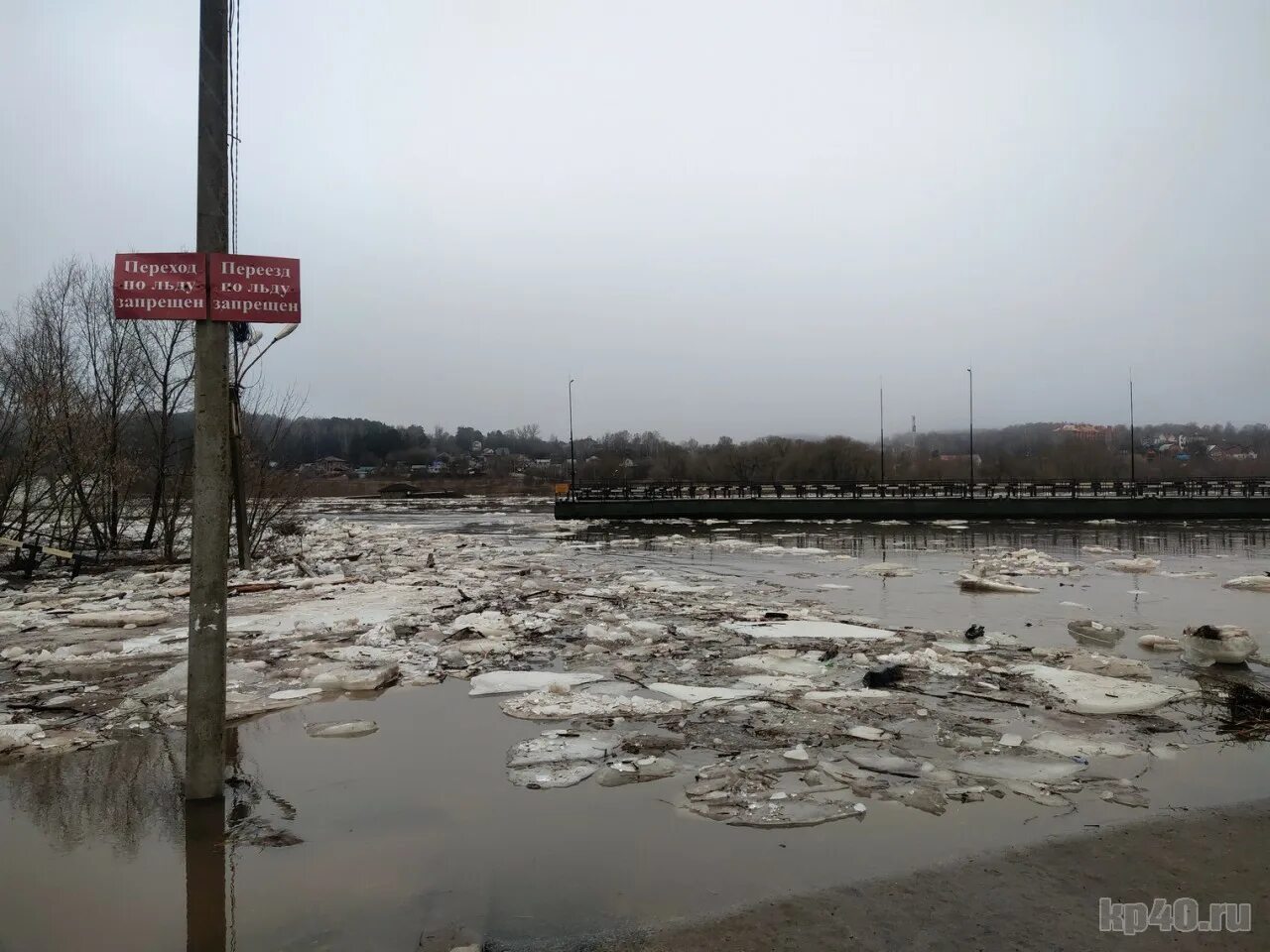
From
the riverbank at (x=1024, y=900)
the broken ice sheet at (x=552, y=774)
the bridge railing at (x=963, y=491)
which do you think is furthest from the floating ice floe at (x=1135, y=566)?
the bridge railing at (x=963, y=491)

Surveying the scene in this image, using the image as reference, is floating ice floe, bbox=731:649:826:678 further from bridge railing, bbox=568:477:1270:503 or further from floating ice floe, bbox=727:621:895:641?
bridge railing, bbox=568:477:1270:503

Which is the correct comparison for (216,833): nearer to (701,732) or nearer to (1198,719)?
(701,732)

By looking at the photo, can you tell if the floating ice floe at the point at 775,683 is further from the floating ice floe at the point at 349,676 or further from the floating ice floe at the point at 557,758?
the floating ice floe at the point at 349,676

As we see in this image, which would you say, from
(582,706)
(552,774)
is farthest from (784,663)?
(552,774)

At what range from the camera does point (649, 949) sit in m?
3.23

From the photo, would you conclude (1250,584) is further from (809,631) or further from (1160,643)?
(809,631)

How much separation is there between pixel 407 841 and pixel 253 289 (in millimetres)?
3205

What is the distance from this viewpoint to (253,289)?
173 inches

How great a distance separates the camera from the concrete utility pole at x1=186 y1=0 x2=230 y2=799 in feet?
14.4

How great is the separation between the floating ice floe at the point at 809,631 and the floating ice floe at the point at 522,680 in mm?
2834

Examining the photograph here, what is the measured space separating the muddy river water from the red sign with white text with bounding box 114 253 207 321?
2.88 meters

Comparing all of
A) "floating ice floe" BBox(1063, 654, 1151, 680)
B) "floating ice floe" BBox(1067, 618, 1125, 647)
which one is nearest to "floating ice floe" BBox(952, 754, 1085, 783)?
"floating ice floe" BBox(1063, 654, 1151, 680)

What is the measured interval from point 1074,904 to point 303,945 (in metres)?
3.41

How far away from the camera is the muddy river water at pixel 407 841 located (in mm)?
3500
